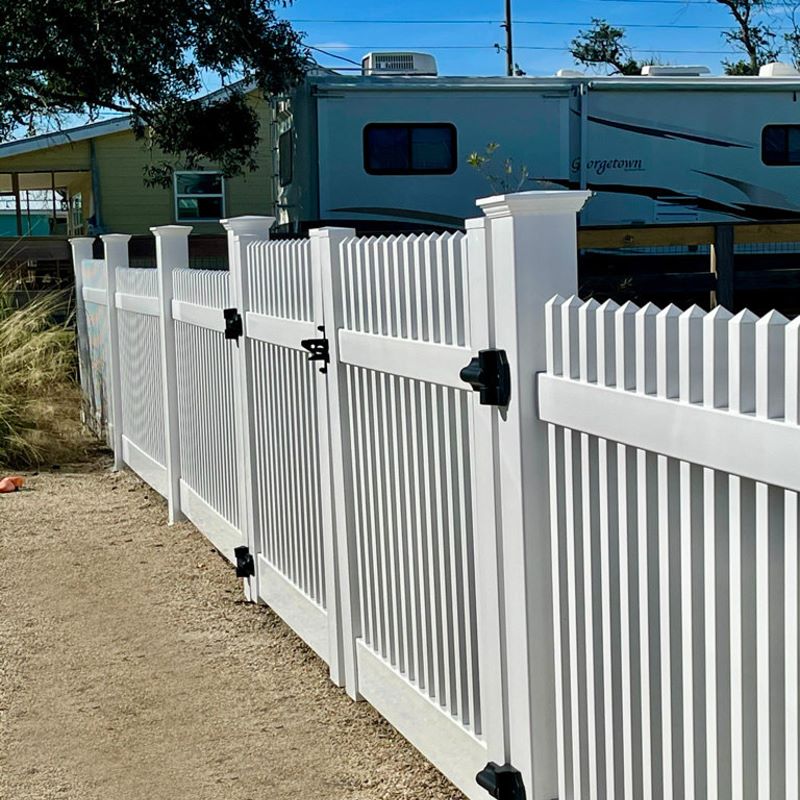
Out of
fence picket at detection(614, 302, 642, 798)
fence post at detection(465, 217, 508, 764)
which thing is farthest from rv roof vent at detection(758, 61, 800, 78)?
fence picket at detection(614, 302, 642, 798)

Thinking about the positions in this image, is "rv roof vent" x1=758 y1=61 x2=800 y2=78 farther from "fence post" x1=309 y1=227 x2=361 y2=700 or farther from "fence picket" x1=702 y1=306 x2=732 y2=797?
"fence picket" x1=702 y1=306 x2=732 y2=797

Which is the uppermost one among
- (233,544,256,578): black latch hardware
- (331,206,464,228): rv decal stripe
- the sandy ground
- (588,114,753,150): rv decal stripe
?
(588,114,753,150): rv decal stripe

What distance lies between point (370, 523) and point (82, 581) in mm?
2577

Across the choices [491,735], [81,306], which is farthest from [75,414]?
[491,735]

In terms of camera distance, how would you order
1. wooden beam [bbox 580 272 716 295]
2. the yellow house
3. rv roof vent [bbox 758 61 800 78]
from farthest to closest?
1. the yellow house
2. rv roof vent [bbox 758 61 800 78]
3. wooden beam [bbox 580 272 716 295]

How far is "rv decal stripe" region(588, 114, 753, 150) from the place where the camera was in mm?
15258

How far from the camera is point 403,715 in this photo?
399 cm

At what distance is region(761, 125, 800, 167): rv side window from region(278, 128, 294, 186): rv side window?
6059 mm

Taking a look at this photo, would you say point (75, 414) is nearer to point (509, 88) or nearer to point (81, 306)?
point (81, 306)

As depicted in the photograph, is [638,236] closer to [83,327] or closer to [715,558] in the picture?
[83,327]

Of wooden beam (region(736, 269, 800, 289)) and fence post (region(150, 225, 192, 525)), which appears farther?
wooden beam (region(736, 269, 800, 289))

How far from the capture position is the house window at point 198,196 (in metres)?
22.2

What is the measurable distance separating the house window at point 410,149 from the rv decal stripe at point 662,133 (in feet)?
6.12

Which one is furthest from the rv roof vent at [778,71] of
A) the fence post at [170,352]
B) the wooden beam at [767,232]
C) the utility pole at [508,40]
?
the utility pole at [508,40]
